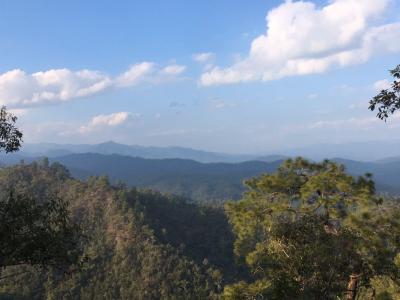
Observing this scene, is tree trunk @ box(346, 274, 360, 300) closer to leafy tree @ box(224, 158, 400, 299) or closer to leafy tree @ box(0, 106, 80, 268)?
leafy tree @ box(224, 158, 400, 299)

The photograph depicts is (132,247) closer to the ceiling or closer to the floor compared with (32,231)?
closer to the floor

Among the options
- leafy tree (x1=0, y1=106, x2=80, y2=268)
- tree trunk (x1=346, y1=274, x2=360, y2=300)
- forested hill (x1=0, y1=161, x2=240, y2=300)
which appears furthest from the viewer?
forested hill (x1=0, y1=161, x2=240, y2=300)

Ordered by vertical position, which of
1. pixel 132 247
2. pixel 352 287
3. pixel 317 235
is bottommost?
pixel 132 247

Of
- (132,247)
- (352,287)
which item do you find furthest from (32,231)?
(132,247)

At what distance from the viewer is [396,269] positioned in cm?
1330

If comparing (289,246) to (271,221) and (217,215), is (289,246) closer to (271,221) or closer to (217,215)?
(271,221)

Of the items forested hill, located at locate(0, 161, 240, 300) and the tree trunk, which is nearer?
the tree trunk

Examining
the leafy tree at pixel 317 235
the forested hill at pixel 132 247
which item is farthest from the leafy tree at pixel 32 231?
the forested hill at pixel 132 247

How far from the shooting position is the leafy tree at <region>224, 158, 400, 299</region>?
1285cm

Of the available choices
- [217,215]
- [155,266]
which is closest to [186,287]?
[155,266]

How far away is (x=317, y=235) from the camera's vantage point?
13.4 meters

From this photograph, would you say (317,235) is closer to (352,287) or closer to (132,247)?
Result: (352,287)

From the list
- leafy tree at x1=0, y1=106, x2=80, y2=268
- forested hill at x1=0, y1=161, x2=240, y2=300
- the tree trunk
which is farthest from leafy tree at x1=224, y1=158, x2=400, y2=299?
forested hill at x1=0, y1=161, x2=240, y2=300

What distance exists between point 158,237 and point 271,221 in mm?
101222
